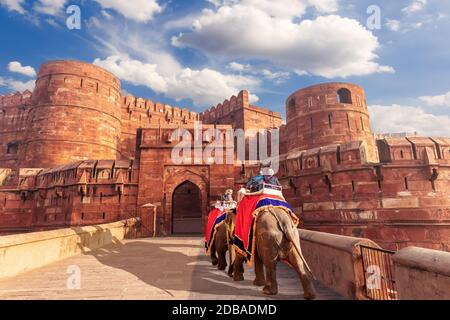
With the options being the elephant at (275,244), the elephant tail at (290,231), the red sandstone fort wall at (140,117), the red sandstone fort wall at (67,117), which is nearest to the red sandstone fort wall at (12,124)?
the red sandstone fort wall at (67,117)

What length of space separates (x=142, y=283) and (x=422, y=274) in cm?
347

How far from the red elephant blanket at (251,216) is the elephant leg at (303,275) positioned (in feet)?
1.62

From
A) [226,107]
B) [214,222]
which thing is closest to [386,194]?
[214,222]

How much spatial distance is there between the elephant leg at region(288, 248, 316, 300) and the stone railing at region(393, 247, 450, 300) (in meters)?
0.97

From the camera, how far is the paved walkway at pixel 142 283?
3.31 meters

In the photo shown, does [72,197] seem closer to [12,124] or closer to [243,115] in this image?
[243,115]

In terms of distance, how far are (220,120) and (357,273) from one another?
81.9 ft

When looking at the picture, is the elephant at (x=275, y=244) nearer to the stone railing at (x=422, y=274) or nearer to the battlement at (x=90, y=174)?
the stone railing at (x=422, y=274)

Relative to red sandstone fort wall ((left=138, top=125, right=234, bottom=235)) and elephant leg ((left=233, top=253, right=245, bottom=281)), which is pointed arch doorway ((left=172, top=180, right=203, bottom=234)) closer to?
red sandstone fort wall ((left=138, top=125, right=234, bottom=235))

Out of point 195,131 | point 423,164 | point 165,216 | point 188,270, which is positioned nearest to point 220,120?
point 195,131

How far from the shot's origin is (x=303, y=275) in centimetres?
315

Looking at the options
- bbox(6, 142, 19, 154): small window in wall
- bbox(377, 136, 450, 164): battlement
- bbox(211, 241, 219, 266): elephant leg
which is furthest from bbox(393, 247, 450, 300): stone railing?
bbox(6, 142, 19, 154): small window in wall
